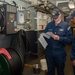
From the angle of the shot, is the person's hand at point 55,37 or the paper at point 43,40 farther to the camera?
the paper at point 43,40

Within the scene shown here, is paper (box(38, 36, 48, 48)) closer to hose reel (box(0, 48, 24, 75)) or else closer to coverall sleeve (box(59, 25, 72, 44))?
coverall sleeve (box(59, 25, 72, 44))

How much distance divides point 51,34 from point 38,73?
1427 mm

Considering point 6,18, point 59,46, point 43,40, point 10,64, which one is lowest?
point 10,64

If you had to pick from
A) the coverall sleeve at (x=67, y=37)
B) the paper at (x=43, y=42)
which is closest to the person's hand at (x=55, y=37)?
the coverall sleeve at (x=67, y=37)

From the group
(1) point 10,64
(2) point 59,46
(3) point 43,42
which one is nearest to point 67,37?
(2) point 59,46

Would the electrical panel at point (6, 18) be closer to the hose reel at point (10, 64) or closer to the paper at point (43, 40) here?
the hose reel at point (10, 64)

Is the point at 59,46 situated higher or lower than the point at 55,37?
lower

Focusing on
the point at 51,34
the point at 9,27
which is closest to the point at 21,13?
the point at 9,27

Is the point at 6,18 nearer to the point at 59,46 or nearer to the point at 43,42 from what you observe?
the point at 43,42

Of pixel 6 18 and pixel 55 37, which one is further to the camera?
pixel 6 18

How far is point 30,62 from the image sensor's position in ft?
15.5

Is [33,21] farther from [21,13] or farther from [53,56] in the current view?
[53,56]

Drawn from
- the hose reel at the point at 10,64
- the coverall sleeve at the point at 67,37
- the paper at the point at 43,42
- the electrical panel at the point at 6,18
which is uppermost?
the electrical panel at the point at 6,18

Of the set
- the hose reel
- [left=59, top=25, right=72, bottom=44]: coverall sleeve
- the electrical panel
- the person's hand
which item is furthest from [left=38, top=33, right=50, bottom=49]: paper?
the electrical panel
